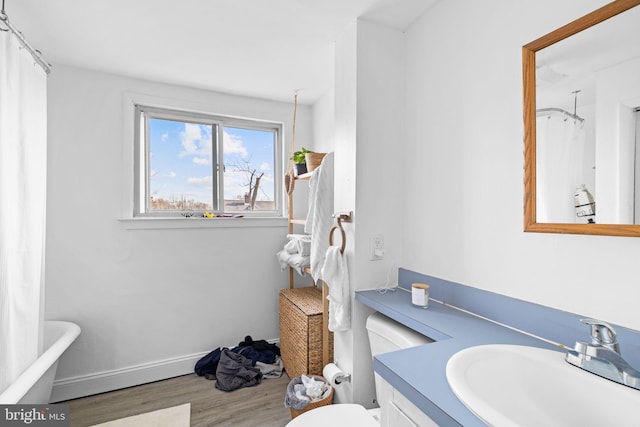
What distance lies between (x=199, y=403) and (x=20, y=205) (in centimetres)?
155

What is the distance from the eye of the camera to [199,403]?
202 cm

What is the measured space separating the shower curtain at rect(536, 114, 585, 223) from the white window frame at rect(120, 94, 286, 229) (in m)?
2.02

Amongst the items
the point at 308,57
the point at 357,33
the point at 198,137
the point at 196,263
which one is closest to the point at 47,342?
the point at 196,263

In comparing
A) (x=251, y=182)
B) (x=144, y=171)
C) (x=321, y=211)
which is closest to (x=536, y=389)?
(x=321, y=211)

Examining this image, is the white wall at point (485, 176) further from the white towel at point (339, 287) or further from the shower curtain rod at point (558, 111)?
the white towel at point (339, 287)

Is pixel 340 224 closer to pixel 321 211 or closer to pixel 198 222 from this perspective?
pixel 321 211

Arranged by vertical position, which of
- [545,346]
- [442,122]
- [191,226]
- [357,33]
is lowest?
Answer: [545,346]

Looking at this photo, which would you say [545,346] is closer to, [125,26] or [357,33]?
[357,33]

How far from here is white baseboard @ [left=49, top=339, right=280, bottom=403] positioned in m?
2.06

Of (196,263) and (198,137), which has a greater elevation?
(198,137)

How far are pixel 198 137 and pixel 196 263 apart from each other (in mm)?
1052

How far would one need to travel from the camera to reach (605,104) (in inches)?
35.0

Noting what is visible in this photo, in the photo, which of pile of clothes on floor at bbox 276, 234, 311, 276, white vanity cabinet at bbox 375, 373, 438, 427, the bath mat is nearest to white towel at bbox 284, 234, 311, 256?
pile of clothes on floor at bbox 276, 234, 311, 276

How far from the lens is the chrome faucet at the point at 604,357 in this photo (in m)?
0.73
